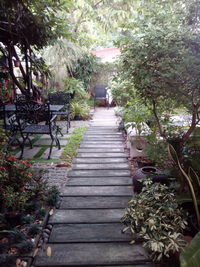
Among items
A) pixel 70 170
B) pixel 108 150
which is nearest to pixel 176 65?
pixel 70 170

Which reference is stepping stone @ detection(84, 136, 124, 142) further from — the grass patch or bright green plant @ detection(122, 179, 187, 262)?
bright green plant @ detection(122, 179, 187, 262)

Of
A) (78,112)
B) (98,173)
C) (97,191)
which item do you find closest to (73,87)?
(78,112)

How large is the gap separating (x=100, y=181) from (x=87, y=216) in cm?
85

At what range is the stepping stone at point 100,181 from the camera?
10.5 feet

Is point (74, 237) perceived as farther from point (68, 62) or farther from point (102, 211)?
point (68, 62)

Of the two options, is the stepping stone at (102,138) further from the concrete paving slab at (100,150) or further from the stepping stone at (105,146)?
the concrete paving slab at (100,150)

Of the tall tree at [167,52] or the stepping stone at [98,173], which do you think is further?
the stepping stone at [98,173]

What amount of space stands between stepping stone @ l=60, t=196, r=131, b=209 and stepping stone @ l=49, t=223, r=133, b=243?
33 centimetres

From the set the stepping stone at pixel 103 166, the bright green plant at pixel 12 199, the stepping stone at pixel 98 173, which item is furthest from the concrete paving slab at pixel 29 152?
the bright green plant at pixel 12 199

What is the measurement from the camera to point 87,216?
2449 mm

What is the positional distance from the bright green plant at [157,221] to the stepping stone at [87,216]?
0.30 m

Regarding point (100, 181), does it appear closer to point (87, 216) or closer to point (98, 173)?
point (98, 173)

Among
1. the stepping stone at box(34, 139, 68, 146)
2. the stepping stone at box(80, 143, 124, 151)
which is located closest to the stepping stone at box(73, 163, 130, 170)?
the stepping stone at box(80, 143, 124, 151)

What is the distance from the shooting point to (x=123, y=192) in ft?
9.71
